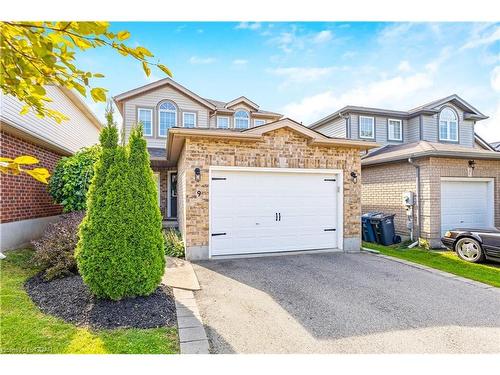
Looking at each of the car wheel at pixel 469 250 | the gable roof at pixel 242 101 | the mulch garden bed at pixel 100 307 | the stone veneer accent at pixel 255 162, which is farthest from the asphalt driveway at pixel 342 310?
the gable roof at pixel 242 101

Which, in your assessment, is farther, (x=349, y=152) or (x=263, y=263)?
(x=349, y=152)

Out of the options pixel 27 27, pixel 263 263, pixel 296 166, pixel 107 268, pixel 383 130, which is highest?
pixel 383 130

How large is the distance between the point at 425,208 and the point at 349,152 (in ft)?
10.9

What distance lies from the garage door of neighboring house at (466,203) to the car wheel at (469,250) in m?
1.80

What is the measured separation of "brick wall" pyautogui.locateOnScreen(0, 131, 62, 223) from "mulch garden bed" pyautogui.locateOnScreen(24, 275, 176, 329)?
3.07 m

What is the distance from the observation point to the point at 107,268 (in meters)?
3.88

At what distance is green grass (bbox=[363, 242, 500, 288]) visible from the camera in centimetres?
596

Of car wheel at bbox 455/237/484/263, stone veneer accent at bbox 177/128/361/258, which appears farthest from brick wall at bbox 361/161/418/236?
stone veneer accent at bbox 177/128/361/258

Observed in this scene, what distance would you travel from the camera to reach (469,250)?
23.9ft

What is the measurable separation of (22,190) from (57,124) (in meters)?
5.09

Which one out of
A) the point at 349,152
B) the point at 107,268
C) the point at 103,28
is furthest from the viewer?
the point at 349,152

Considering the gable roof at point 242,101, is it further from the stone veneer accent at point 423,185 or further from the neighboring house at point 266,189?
the neighboring house at point 266,189
